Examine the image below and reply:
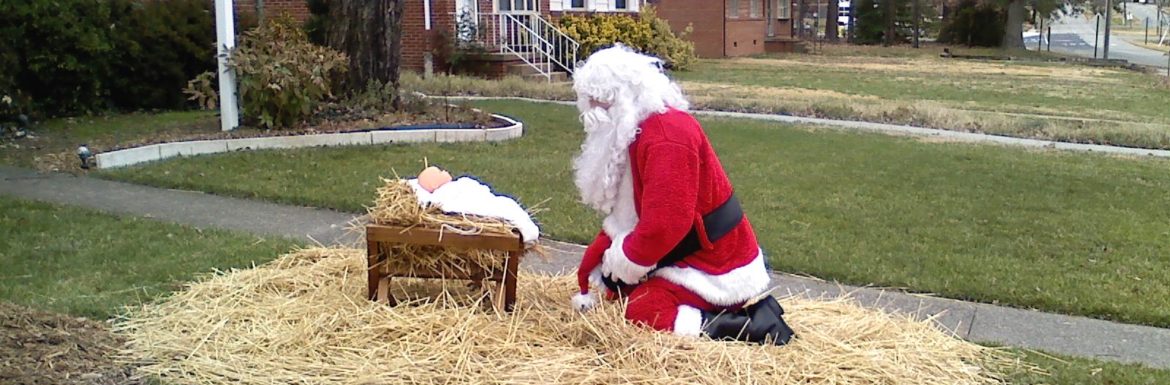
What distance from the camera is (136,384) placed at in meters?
3.91

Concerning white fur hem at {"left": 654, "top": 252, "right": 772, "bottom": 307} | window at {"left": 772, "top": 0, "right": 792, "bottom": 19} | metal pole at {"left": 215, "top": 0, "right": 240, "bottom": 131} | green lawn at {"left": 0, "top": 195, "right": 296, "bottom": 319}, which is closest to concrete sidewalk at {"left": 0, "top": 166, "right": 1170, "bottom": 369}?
green lawn at {"left": 0, "top": 195, "right": 296, "bottom": 319}

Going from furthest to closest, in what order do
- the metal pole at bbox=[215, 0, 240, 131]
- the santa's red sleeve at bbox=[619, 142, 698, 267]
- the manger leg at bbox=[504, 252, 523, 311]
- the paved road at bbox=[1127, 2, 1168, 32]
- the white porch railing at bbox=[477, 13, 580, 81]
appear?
1. the paved road at bbox=[1127, 2, 1168, 32]
2. the white porch railing at bbox=[477, 13, 580, 81]
3. the metal pole at bbox=[215, 0, 240, 131]
4. the manger leg at bbox=[504, 252, 523, 311]
5. the santa's red sleeve at bbox=[619, 142, 698, 267]

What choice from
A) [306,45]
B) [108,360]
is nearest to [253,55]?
[306,45]

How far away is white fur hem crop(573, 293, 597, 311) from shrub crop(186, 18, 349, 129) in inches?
263

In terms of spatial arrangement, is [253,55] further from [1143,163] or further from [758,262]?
[1143,163]

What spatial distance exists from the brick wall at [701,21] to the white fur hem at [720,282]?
94.6 feet

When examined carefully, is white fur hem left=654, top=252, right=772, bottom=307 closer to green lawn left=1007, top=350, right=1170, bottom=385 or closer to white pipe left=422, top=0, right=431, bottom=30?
green lawn left=1007, top=350, right=1170, bottom=385

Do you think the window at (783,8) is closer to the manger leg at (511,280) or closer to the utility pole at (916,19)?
the utility pole at (916,19)

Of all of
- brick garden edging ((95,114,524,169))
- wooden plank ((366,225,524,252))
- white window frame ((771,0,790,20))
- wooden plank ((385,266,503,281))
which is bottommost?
wooden plank ((385,266,503,281))

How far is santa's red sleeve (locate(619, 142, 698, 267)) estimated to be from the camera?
12.4ft

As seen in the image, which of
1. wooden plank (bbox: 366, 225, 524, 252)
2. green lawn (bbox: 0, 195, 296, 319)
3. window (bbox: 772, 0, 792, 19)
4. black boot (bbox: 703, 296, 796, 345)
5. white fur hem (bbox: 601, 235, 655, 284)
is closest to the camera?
white fur hem (bbox: 601, 235, 655, 284)

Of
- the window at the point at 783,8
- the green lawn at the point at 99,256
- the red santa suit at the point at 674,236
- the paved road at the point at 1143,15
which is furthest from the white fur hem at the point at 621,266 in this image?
the paved road at the point at 1143,15

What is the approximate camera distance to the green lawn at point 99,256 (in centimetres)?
502

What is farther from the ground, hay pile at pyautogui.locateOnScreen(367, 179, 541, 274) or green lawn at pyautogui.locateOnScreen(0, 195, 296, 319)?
hay pile at pyautogui.locateOnScreen(367, 179, 541, 274)
